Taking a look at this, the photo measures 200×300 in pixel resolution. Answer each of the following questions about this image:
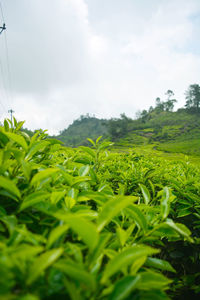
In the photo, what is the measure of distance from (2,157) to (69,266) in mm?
459

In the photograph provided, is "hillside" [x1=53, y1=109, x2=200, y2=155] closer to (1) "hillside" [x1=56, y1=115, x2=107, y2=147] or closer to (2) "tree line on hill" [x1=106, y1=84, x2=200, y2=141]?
(2) "tree line on hill" [x1=106, y1=84, x2=200, y2=141]

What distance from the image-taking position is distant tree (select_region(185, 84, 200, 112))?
64625mm

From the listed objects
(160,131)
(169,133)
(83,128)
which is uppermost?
(83,128)

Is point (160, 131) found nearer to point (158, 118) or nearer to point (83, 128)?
point (158, 118)

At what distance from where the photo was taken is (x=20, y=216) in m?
0.65

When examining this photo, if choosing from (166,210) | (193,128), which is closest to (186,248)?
(166,210)

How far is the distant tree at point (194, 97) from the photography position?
64.6m

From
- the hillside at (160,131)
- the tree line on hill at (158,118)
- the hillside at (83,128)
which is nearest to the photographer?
the hillside at (160,131)

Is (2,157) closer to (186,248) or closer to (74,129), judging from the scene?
(186,248)

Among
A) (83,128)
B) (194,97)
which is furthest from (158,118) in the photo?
(83,128)

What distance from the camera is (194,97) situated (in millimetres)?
65938

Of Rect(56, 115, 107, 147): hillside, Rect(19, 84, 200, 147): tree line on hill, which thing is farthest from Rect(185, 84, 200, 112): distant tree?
Rect(56, 115, 107, 147): hillside

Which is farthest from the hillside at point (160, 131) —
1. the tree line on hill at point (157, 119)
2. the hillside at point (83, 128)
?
the hillside at point (83, 128)

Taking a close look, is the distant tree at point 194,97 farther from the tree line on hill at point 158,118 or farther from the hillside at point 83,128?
the hillside at point 83,128
